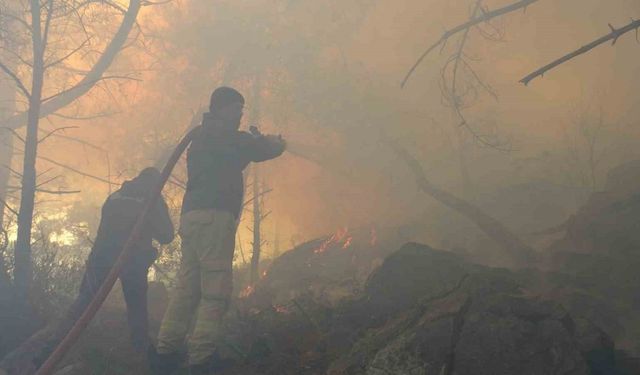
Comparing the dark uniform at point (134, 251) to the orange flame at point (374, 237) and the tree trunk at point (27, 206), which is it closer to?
the tree trunk at point (27, 206)

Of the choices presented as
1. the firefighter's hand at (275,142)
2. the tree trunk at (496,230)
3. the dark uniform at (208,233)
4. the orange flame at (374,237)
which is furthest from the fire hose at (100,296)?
the orange flame at (374,237)

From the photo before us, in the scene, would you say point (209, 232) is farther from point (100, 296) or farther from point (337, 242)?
point (337, 242)

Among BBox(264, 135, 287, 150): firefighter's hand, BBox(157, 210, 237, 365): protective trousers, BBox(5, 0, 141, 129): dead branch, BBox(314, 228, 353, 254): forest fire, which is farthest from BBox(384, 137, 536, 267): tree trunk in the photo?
BBox(5, 0, 141, 129): dead branch

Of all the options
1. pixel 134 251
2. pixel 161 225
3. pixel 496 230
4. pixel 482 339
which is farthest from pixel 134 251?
pixel 496 230

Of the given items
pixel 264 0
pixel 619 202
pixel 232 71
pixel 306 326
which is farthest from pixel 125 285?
pixel 264 0

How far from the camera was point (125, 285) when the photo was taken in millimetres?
5215

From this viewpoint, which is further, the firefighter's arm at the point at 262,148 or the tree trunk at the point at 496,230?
the tree trunk at the point at 496,230

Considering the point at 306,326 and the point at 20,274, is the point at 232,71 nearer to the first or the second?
the point at 20,274

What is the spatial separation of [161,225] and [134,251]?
40 centimetres

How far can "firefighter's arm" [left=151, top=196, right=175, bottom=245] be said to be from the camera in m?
5.27

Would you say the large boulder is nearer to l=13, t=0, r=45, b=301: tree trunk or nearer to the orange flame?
l=13, t=0, r=45, b=301: tree trunk

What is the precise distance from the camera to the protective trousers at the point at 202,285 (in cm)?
399

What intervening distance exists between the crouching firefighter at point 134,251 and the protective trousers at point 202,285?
3.05 feet

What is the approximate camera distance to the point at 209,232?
14.2ft
